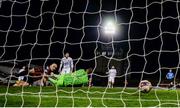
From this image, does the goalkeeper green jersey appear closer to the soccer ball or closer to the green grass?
the soccer ball

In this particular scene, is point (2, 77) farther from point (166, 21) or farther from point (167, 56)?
point (166, 21)

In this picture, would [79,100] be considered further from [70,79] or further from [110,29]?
[110,29]

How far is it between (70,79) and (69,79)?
6 cm

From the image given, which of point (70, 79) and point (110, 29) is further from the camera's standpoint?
point (110, 29)

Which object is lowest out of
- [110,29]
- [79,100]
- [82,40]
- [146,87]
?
[79,100]

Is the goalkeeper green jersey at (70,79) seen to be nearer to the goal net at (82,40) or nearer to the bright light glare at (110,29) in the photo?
the goal net at (82,40)

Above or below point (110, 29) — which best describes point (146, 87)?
below

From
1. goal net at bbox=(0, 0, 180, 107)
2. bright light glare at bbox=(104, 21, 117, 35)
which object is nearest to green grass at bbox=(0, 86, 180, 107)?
goal net at bbox=(0, 0, 180, 107)

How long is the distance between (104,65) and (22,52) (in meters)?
5.69

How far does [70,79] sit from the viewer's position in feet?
50.2

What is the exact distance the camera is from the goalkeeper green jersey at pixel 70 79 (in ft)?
48.6

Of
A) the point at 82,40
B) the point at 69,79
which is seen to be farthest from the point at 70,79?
the point at 82,40

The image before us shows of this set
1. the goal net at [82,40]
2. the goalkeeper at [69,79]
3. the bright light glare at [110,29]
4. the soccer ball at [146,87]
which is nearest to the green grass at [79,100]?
the soccer ball at [146,87]

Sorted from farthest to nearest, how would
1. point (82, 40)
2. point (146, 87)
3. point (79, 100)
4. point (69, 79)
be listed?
1. point (82, 40)
2. point (69, 79)
3. point (146, 87)
4. point (79, 100)
